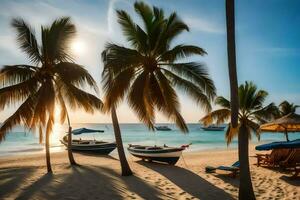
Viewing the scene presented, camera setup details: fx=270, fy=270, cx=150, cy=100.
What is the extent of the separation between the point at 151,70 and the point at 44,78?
566 cm

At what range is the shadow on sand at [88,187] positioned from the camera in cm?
965

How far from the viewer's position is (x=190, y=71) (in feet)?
38.5

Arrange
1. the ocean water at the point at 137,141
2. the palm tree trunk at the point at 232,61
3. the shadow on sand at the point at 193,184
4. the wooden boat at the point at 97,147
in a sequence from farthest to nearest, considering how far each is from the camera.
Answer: the ocean water at the point at 137,141 < the wooden boat at the point at 97,147 < the shadow on sand at the point at 193,184 < the palm tree trunk at the point at 232,61

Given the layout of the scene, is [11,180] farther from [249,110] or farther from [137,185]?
[249,110]

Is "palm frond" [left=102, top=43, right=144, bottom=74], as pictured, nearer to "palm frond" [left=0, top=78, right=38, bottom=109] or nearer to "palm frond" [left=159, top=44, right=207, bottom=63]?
"palm frond" [left=159, top=44, right=207, bottom=63]

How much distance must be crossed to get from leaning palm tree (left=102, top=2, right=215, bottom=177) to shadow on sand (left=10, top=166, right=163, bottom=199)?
9.47 feet

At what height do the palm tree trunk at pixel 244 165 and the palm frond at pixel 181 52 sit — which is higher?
the palm frond at pixel 181 52

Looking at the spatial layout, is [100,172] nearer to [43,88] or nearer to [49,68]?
[43,88]

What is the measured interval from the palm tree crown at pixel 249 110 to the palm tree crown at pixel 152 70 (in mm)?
5859

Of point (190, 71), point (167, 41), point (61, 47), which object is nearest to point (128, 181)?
point (190, 71)

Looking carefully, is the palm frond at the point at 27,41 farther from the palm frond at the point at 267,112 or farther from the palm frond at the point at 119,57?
the palm frond at the point at 267,112

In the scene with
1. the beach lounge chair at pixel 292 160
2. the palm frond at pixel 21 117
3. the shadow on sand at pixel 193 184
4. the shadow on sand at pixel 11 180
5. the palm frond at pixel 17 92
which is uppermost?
the palm frond at pixel 17 92

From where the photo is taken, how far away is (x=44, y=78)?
13.8 meters

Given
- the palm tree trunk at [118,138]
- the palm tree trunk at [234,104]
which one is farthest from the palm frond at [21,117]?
the palm tree trunk at [234,104]
